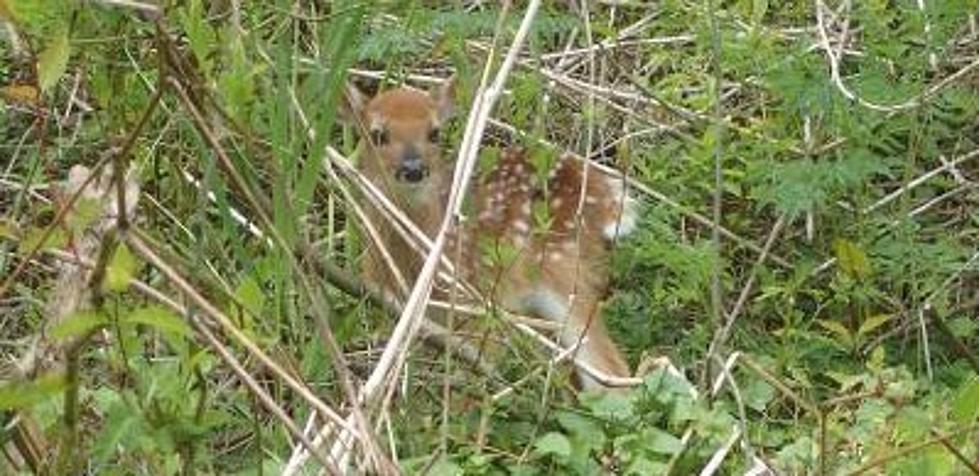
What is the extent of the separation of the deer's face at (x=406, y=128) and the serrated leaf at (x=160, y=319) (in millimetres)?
2136

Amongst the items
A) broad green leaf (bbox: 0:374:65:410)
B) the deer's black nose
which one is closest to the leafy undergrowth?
broad green leaf (bbox: 0:374:65:410)

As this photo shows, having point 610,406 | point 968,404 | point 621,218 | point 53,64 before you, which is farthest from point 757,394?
point 53,64

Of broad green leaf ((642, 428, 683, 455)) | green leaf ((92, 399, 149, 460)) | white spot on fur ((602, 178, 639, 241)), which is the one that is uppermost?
green leaf ((92, 399, 149, 460))

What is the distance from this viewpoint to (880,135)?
3.92 m

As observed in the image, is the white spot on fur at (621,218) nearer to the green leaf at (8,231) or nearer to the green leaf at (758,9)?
the green leaf at (758,9)

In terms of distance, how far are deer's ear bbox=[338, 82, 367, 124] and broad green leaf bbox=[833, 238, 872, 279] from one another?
81 centimetres

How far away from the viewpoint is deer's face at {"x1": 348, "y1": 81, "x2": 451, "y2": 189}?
4.15 metres

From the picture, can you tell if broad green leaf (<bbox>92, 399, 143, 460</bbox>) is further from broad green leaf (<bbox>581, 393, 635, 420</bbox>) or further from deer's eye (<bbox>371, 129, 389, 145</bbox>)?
deer's eye (<bbox>371, 129, 389, 145</bbox>)

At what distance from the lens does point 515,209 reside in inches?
161

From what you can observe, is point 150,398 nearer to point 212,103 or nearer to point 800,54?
point 212,103

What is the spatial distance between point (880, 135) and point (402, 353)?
5.92 ft

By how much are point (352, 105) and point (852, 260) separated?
0.85 metres

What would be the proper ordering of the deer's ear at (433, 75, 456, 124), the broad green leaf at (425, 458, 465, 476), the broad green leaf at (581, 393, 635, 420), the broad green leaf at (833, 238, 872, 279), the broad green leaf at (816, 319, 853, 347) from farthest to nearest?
A: the deer's ear at (433, 75, 456, 124) < the broad green leaf at (833, 238, 872, 279) < the broad green leaf at (816, 319, 853, 347) < the broad green leaf at (581, 393, 635, 420) < the broad green leaf at (425, 458, 465, 476)

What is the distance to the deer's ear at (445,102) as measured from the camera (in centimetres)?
410
